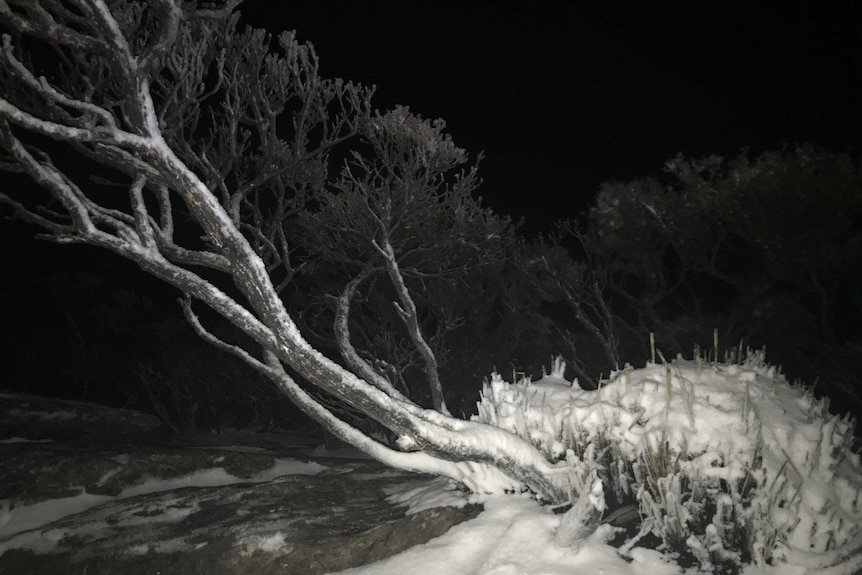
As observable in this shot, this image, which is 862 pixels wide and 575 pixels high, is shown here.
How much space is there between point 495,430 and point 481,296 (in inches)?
474

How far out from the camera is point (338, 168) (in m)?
10.4

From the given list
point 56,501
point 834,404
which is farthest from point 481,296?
point 56,501

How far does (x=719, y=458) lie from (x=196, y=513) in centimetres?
506

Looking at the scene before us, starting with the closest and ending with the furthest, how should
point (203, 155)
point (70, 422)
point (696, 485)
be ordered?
point (696, 485) < point (203, 155) < point (70, 422)

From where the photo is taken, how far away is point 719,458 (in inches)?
134

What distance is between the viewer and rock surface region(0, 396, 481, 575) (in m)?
4.09

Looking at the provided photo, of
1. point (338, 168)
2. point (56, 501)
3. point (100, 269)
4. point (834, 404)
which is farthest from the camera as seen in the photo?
point (100, 269)

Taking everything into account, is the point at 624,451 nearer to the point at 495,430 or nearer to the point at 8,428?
the point at 495,430

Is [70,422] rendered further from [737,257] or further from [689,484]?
[737,257]

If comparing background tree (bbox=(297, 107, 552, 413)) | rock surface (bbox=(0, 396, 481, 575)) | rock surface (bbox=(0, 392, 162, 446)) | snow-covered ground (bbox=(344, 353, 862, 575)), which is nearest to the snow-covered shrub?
snow-covered ground (bbox=(344, 353, 862, 575))

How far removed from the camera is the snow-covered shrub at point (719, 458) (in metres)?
2.99

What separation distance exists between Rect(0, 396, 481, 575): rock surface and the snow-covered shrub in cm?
120

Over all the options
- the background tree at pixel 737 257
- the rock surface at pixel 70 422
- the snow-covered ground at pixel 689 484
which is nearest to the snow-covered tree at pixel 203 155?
the snow-covered ground at pixel 689 484

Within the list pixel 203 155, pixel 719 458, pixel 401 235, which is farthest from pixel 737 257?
pixel 203 155
